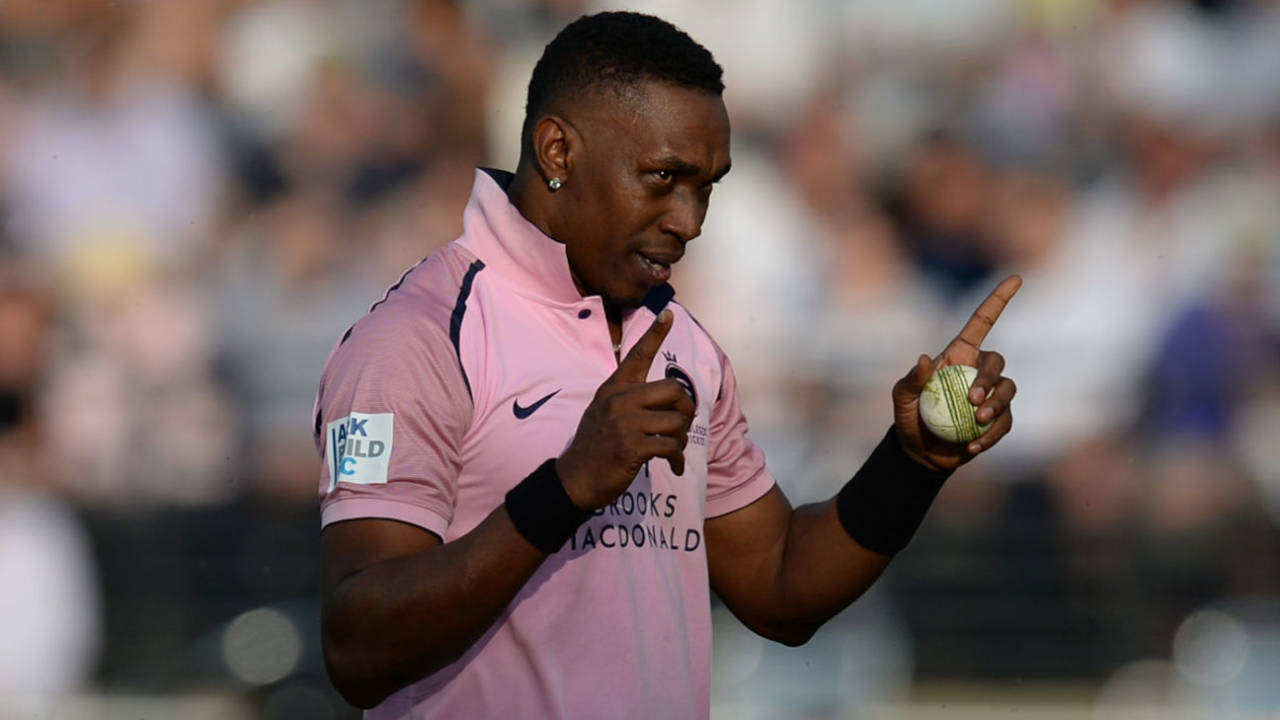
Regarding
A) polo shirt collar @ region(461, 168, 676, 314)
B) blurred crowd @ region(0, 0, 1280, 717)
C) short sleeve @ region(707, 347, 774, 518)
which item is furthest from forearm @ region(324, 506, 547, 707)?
blurred crowd @ region(0, 0, 1280, 717)

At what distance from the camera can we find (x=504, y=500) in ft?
8.72

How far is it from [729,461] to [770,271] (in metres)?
3.33

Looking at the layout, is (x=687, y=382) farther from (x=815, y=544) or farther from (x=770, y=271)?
(x=770, y=271)

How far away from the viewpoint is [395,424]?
8.66 feet

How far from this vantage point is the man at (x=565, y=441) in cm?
254

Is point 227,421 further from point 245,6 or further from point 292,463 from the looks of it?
point 245,6

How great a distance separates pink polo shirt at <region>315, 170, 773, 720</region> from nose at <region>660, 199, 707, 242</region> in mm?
185

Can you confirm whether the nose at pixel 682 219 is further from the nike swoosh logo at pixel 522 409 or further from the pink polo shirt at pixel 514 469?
the nike swoosh logo at pixel 522 409

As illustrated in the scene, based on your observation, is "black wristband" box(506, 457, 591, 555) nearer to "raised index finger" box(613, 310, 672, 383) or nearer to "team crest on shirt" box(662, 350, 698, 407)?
"raised index finger" box(613, 310, 672, 383)

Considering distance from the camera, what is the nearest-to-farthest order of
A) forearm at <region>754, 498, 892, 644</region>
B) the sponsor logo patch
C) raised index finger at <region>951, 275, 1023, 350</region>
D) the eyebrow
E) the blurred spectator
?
the sponsor logo patch
the eyebrow
raised index finger at <region>951, 275, 1023, 350</region>
forearm at <region>754, 498, 892, 644</region>
the blurred spectator

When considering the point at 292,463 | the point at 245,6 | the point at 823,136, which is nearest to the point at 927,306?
the point at 823,136

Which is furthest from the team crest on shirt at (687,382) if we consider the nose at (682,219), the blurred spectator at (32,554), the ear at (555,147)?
the blurred spectator at (32,554)

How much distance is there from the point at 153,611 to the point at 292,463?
27.8 inches

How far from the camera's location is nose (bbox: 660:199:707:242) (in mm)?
2934
